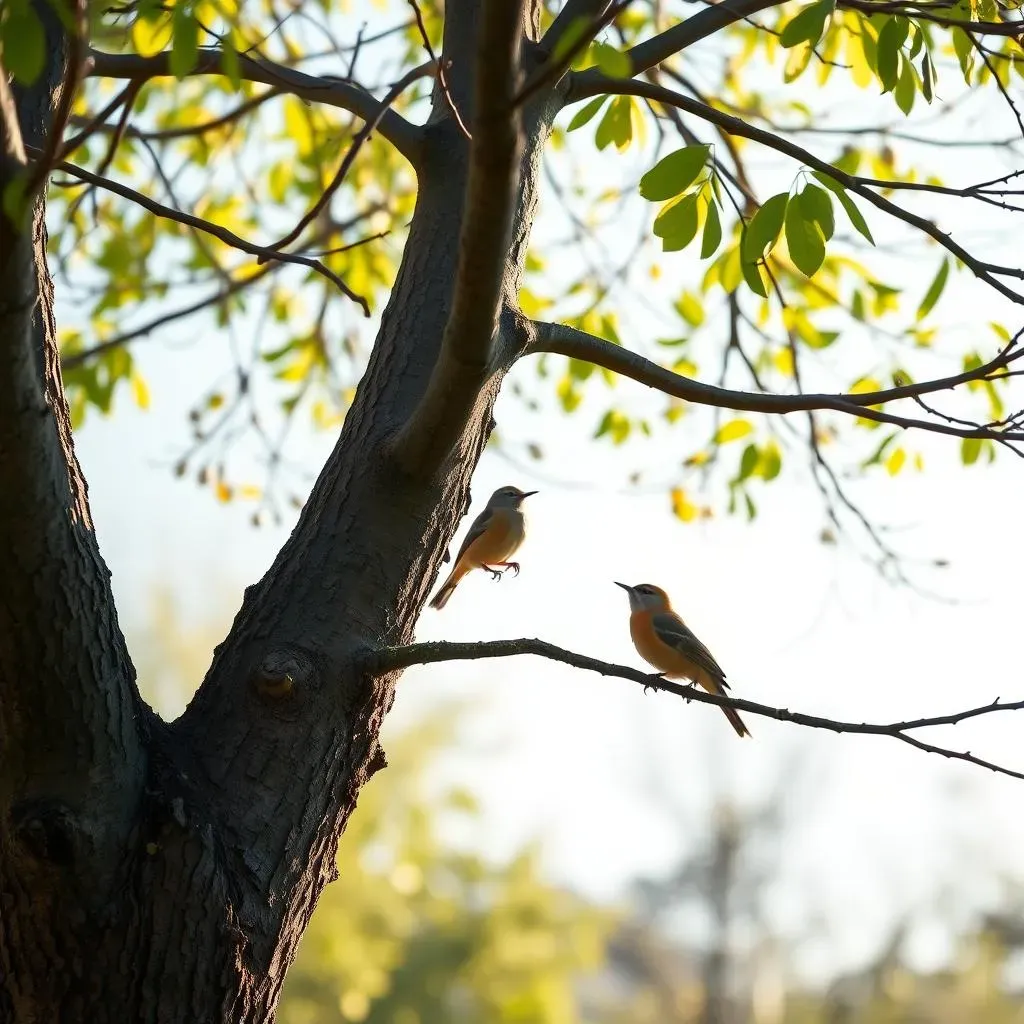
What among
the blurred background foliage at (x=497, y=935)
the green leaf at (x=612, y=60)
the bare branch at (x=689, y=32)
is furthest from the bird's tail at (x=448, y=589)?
the blurred background foliage at (x=497, y=935)

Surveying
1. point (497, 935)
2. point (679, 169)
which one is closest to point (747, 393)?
point (679, 169)

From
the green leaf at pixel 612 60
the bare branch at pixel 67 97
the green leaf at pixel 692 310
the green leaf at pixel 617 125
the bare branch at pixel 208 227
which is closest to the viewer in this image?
the bare branch at pixel 67 97

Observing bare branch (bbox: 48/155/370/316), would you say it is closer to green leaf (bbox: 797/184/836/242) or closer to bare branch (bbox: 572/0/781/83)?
green leaf (bbox: 797/184/836/242)

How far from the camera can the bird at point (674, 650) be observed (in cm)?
498

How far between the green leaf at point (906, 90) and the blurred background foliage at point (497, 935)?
15200mm

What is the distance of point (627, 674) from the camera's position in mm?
2184

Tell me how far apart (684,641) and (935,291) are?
7.17 feet

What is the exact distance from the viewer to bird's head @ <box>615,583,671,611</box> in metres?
5.82

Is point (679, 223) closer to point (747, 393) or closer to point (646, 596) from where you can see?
point (747, 393)

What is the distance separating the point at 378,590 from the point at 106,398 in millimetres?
3276

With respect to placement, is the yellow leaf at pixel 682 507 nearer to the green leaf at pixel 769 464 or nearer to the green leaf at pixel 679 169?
the green leaf at pixel 769 464

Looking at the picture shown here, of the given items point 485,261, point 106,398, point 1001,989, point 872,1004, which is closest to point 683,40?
point 485,261

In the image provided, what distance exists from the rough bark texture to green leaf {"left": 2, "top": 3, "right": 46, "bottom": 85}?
0.72ft

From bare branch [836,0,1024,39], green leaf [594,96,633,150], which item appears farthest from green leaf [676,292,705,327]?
bare branch [836,0,1024,39]
